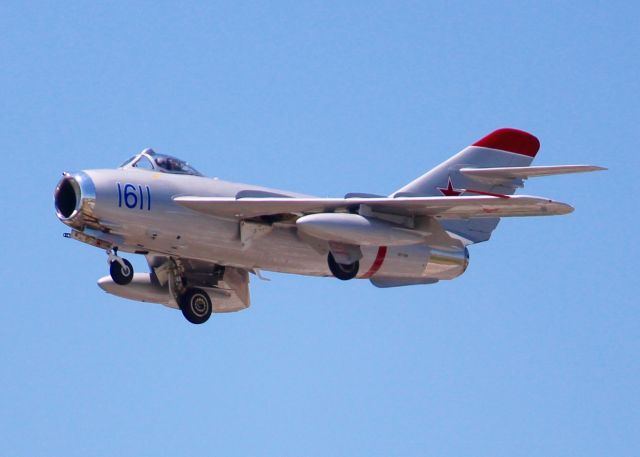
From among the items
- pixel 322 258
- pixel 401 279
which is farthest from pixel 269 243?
pixel 401 279

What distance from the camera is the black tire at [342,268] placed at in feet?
88.1

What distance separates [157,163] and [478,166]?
22.4 feet

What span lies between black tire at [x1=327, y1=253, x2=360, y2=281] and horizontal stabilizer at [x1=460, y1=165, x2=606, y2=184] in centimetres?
→ 284

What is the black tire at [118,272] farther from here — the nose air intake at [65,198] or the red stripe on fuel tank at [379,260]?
the red stripe on fuel tank at [379,260]

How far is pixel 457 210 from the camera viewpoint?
26.2 meters

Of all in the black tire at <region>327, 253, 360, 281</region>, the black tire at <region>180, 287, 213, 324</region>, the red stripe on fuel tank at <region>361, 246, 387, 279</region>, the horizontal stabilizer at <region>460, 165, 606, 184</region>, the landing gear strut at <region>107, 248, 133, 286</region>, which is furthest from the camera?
the black tire at <region>180, 287, 213, 324</region>

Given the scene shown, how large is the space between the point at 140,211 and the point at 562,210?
7.29 meters

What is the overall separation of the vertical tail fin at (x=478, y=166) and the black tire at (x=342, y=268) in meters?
2.04

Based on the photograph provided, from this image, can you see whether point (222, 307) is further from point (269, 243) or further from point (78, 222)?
point (78, 222)

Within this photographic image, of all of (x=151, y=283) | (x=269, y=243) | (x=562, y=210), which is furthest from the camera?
(x=151, y=283)

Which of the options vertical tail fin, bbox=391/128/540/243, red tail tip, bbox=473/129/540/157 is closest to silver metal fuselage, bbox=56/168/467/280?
vertical tail fin, bbox=391/128/540/243

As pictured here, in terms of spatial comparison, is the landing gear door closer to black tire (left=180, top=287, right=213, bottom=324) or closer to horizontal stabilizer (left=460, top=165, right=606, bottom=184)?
black tire (left=180, top=287, right=213, bottom=324)

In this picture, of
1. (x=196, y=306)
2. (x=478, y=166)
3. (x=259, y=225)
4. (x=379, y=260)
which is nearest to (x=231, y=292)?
(x=196, y=306)

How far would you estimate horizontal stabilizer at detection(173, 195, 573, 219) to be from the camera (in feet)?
83.6
